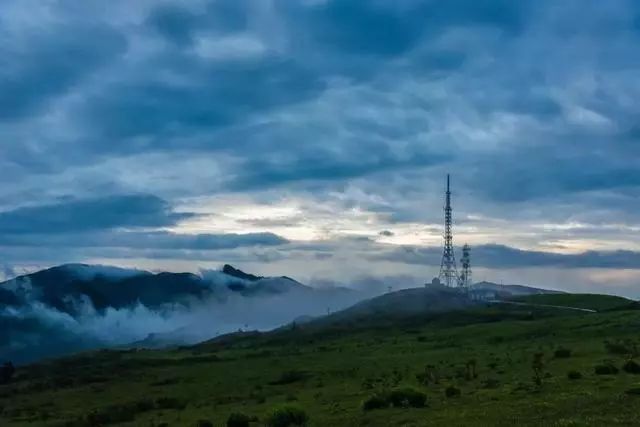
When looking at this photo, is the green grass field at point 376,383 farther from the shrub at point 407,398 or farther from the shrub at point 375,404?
the shrub at point 407,398

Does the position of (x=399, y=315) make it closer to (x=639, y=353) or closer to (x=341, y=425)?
(x=639, y=353)

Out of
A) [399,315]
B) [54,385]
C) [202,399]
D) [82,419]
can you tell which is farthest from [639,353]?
[399,315]

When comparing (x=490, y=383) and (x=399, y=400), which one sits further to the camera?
(x=490, y=383)

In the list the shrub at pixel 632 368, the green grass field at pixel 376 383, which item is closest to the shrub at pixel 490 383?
the green grass field at pixel 376 383

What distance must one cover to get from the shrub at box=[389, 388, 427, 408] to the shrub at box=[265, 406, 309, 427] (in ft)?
19.2

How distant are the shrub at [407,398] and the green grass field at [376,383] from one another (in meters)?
0.96

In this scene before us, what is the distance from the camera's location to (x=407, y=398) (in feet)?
158

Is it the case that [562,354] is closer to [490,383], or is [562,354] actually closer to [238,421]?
[490,383]

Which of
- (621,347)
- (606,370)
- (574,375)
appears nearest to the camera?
(574,375)

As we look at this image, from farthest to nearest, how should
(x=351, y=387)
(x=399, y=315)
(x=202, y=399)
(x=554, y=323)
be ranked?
(x=399, y=315) < (x=554, y=323) < (x=202, y=399) < (x=351, y=387)

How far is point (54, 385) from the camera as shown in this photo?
112 meters

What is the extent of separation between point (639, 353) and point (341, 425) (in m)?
36.0

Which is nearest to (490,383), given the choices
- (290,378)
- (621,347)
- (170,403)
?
(621,347)

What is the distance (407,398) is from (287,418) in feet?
25.2
